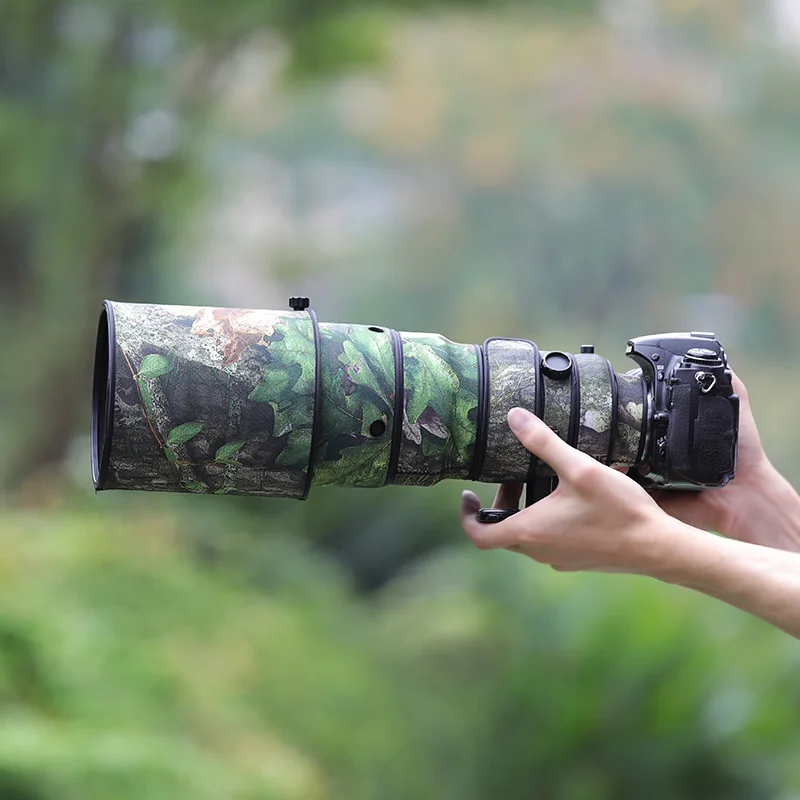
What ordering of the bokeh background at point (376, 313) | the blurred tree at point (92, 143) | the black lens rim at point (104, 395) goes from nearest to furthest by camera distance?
the black lens rim at point (104, 395), the bokeh background at point (376, 313), the blurred tree at point (92, 143)

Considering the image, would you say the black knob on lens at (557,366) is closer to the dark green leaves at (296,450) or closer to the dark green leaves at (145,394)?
the dark green leaves at (296,450)

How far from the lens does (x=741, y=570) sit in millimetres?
987

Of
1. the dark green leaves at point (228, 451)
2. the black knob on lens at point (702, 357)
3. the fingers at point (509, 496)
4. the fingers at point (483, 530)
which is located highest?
the black knob on lens at point (702, 357)

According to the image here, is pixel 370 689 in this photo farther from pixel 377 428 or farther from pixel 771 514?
pixel 377 428

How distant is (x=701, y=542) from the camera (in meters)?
0.99

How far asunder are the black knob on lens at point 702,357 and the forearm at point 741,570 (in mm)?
177

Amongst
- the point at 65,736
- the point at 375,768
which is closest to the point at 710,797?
the point at 375,768

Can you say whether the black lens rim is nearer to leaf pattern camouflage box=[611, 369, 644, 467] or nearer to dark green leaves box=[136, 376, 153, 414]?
dark green leaves box=[136, 376, 153, 414]

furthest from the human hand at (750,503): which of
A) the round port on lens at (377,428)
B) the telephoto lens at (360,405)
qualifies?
the round port on lens at (377,428)

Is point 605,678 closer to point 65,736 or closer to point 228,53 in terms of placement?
point 65,736

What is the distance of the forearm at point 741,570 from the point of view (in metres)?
0.98

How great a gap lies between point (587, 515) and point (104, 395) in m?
0.49

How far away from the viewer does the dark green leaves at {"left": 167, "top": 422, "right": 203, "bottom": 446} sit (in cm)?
97

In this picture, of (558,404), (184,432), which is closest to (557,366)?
(558,404)
